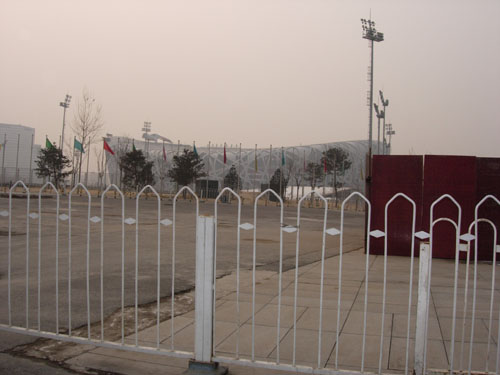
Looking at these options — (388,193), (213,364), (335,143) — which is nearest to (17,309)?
(213,364)

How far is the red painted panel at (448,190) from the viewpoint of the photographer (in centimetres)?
1065

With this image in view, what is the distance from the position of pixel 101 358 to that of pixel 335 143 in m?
86.8

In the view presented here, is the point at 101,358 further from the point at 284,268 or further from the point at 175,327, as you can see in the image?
the point at 284,268

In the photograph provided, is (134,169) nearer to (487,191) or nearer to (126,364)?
(487,191)

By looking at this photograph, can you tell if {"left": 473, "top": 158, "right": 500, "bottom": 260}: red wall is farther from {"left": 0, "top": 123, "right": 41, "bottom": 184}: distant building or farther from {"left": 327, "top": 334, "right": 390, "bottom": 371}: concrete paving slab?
{"left": 0, "top": 123, "right": 41, "bottom": 184}: distant building

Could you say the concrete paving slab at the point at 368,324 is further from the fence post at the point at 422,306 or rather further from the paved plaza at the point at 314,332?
the fence post at the point at 422,306

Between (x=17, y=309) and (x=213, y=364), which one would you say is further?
(x=17, y=309)

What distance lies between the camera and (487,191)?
10758mm

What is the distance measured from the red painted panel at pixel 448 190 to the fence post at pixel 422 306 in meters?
7.64


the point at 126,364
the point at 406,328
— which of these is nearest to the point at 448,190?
the point at 406,328

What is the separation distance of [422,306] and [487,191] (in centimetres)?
833

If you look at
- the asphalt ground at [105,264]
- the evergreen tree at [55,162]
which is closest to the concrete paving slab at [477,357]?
the asphalt ground at [105,264]

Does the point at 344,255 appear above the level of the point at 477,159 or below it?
below

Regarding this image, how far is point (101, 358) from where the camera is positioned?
412 centimetres
